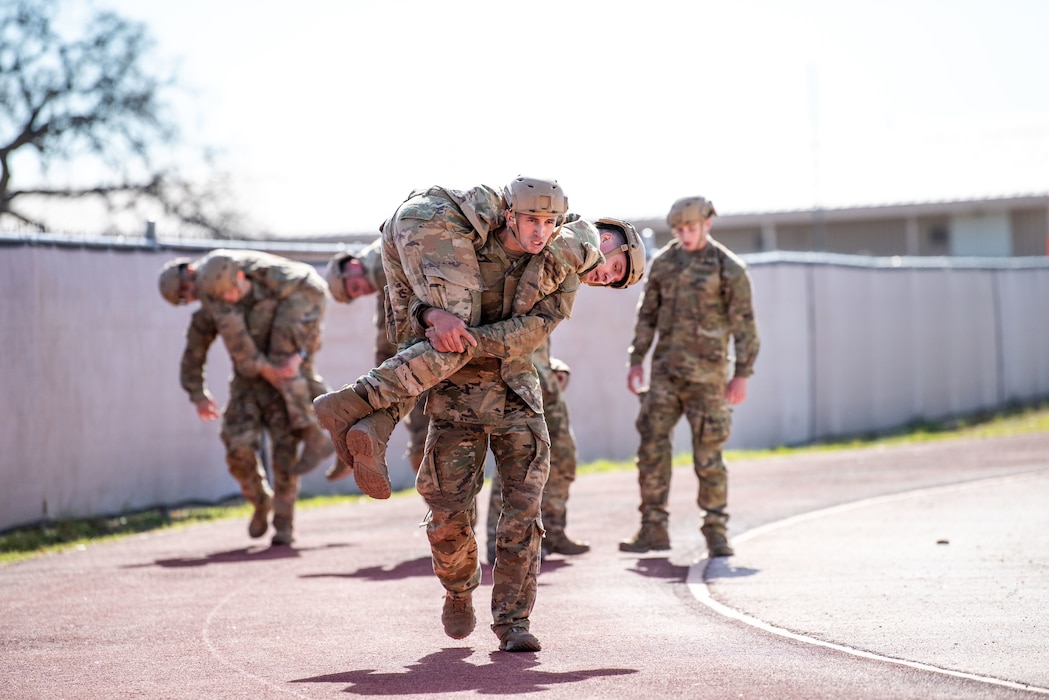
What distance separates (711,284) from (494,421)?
3.87 meters

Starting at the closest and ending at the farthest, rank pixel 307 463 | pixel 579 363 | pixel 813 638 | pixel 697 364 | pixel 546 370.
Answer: pixel 813 638
pixel 546 370
pixel 697 364
pixel 307 463
pixel 579 363

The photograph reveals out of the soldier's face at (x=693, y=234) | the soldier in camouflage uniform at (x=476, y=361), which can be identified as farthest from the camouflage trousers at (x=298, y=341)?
the soldier in camouflage uniform at (x=476, y=361)

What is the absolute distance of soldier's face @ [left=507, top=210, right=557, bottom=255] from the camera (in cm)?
695

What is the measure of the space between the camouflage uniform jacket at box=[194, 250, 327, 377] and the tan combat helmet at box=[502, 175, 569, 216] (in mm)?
5420

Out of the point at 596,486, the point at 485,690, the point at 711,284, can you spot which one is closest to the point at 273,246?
the point at 596,486

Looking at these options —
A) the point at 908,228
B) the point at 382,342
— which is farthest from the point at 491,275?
the point at 908,228

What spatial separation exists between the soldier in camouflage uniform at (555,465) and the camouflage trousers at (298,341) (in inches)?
88.1

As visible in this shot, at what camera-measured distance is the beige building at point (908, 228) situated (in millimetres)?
35250

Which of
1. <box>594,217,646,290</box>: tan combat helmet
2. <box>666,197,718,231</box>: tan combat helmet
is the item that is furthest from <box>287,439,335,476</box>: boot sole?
<box>594,217,646,290</box>: tan combat helmet

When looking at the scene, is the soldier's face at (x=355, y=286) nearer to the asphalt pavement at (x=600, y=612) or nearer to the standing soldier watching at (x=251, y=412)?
the standing soldier watching at (x=251, y=412)

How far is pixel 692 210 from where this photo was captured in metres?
10.5

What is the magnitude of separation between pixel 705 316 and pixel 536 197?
163 inches

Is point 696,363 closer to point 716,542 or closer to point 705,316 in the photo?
point 705,316

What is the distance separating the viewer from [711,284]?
1078 centimetres
